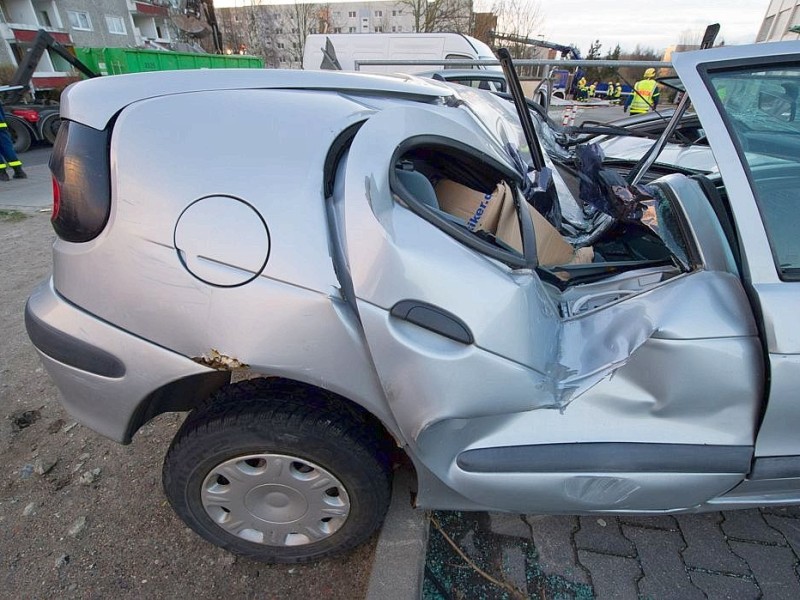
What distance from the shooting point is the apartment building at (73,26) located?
2073cm

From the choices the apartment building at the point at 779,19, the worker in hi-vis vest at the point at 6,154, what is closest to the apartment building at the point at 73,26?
the worker in hi-vis vest at the point at 6,154

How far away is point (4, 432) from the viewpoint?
2.17 metres

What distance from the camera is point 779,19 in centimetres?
1828

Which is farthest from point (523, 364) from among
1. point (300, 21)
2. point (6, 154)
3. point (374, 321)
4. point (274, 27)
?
point (274, 27)

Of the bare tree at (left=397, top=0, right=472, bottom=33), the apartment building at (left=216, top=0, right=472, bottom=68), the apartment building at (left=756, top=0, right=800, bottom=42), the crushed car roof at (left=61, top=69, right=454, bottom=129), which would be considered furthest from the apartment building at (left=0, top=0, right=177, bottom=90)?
the apartment building at (left=756, top=0, right=800, bottom=42)

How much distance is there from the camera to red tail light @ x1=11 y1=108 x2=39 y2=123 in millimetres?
10430

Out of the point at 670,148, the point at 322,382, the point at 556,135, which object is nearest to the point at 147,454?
the point at 322,382

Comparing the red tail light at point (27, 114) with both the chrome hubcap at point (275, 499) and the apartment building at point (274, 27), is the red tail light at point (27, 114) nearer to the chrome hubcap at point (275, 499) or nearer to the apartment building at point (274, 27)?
the chrome hubcap at point (275, 499)

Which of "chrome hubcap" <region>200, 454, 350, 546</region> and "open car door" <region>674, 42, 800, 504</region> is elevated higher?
"open car door" <region>674, 42, 800, 504</region>

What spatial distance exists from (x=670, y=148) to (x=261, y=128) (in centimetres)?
354

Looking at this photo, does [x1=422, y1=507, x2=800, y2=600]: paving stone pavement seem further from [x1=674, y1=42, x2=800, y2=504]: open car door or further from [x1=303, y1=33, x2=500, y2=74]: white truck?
[x1=303, y1=33, x2=500, y2=74]: white truck

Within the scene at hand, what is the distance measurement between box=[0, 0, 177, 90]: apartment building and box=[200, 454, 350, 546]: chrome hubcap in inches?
932

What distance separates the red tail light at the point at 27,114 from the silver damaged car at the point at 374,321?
12.5 meters

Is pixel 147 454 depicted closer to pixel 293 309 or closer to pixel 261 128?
pixel 293 309
